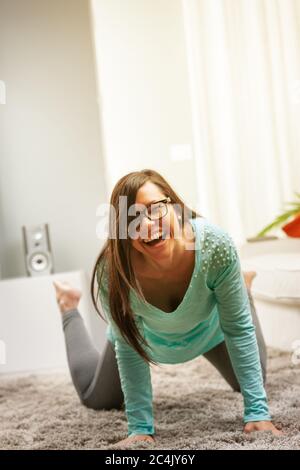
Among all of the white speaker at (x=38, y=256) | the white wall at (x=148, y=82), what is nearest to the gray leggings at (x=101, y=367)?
the white wall at (x=148, y=82)

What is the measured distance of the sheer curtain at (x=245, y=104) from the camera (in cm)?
117

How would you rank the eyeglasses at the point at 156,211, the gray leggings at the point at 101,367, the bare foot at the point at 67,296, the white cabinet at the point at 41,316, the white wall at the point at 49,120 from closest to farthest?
the eyeglasses at the point at 156,211
the white wall at the point at 49,120
the gray leggings at the point at 101,367
the bare foot at the point at 67,296
the white cabinet at the point at 41,316

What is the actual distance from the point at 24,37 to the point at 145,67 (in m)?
0.29

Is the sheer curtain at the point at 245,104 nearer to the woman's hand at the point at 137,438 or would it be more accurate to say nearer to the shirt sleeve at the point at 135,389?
→ the shirt sleeve at the point at 135,389

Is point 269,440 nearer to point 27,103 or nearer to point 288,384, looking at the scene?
point 288,384

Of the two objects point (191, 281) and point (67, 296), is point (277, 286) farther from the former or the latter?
point (67, 296)

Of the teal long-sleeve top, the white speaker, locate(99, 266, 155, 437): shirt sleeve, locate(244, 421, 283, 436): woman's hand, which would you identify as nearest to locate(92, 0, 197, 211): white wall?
the teal long-sleeve top

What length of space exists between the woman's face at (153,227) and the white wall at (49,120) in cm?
37

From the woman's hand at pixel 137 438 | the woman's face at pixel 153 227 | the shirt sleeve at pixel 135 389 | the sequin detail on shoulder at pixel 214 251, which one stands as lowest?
the woman's hand at pixel 137 438

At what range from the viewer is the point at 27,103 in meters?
1.28

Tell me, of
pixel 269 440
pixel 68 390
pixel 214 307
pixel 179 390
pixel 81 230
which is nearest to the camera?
pixel 269 440

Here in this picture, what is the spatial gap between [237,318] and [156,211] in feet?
0.83

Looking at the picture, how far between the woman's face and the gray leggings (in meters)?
0.34
